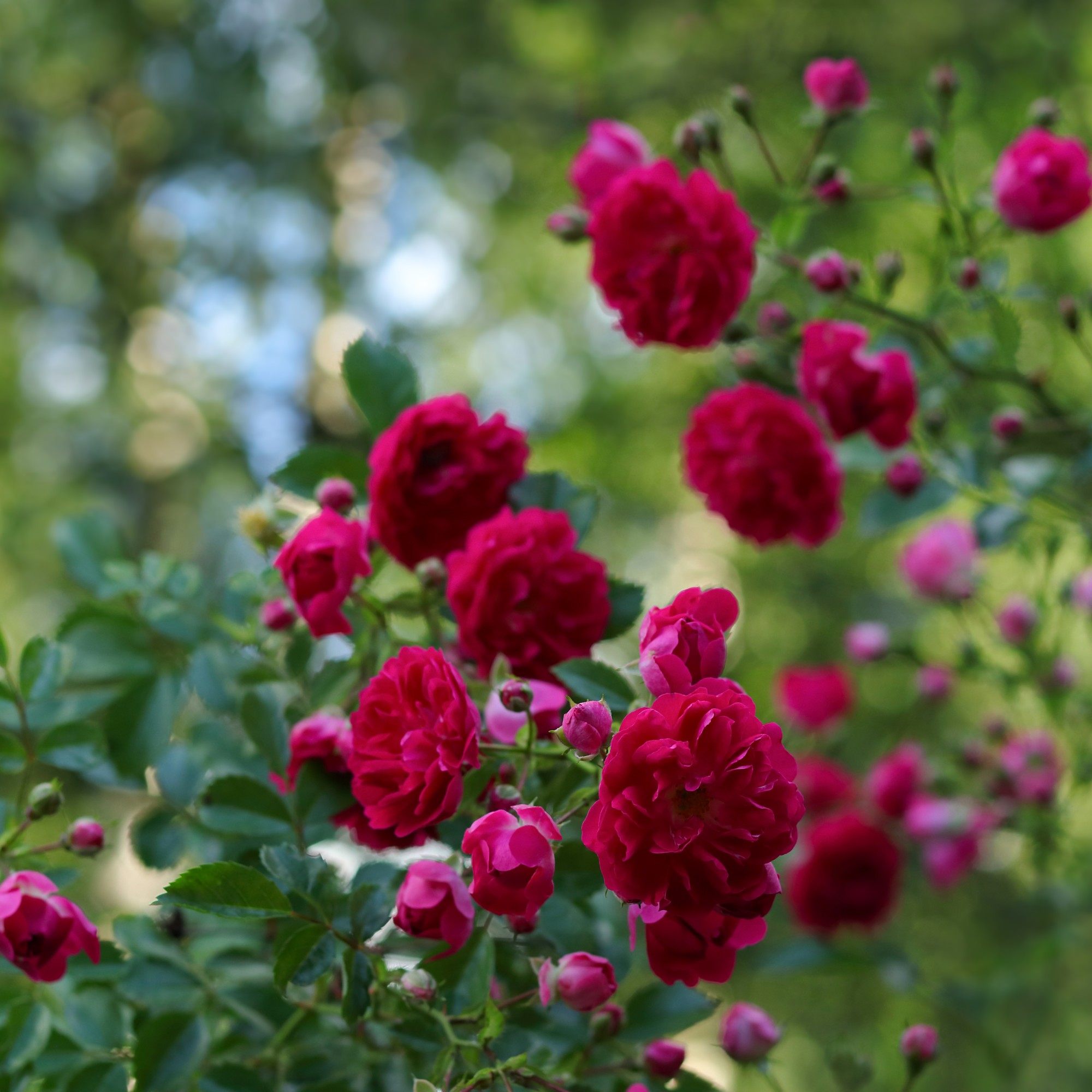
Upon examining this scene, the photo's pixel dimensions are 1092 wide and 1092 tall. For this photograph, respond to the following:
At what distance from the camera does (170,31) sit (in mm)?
4070

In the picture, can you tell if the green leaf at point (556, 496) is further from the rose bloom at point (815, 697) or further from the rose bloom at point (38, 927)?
the rose bloom at point (815, 697)

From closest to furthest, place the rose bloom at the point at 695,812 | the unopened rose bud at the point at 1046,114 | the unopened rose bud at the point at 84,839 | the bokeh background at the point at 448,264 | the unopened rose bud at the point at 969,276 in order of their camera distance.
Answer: the rose bloom at the point at 695,812 → the unopened rose bud at the point at 84,839 → the unopened rose bud at the point at 969,276 → the unopened rose bud at the point at 1046,114 → the bokeh background at the point at 448,264

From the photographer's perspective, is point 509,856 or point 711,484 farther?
point 711,484

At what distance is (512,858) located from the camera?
1.61 feet

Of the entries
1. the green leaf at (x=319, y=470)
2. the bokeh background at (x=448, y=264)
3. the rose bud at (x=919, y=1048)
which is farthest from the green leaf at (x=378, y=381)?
the bokeh background at (x=448, y=264)

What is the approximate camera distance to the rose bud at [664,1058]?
2.14 feet

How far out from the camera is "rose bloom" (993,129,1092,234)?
2.96ft

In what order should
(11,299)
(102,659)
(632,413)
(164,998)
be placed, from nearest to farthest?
(164,998) → (102,659) → (632,413) → (11,299)

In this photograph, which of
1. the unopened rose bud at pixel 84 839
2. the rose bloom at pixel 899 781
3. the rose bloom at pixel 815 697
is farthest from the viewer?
the rose bloom at pixel 815 697

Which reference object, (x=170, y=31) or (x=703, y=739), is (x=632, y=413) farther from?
(x=703, y=739)

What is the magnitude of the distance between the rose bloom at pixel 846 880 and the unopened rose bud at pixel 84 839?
0.99 m

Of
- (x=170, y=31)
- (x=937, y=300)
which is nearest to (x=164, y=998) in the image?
(x=937, y=300)

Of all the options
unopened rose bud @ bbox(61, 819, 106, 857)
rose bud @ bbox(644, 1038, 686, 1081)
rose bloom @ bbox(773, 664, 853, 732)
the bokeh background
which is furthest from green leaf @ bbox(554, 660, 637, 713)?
the bokeh background

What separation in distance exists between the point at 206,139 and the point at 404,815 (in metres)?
4.08
